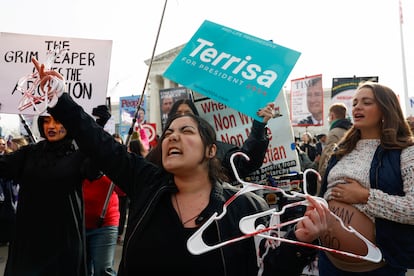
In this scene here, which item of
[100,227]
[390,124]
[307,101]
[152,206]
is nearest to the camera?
[152,206]

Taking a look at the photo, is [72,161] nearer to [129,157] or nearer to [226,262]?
[129,157]

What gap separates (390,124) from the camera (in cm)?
207

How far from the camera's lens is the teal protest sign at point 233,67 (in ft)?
9.86

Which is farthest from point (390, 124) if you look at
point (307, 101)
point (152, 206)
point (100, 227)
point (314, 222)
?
point (307, 101)

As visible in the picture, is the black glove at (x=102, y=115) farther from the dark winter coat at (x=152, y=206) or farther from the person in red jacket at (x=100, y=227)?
the dark winter coat at (x=152, y=206)

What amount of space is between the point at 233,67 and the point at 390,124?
141 centimetres

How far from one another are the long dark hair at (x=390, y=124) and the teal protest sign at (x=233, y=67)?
89 centimetres

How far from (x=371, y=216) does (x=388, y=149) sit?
1.25 ft

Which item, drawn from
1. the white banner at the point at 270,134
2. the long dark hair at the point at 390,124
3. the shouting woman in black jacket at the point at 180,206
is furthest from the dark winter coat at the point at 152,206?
the white banner at the point at 270,134

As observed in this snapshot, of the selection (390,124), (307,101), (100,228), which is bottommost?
(100,228)

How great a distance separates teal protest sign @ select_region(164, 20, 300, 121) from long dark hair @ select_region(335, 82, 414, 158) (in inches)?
35.1

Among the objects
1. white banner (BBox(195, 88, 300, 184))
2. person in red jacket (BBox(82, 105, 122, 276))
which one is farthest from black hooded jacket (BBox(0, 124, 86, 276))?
white banner (BBox(195, 88, 300, 184))

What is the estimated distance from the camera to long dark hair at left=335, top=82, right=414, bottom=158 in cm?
201

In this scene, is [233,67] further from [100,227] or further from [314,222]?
[314,222]
